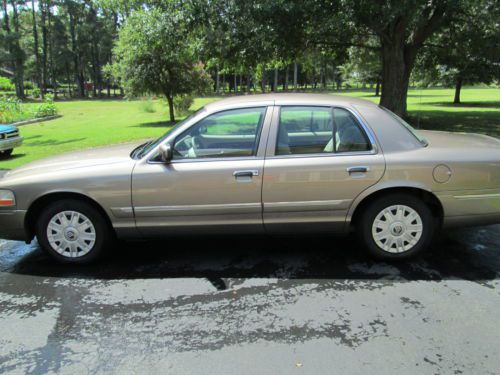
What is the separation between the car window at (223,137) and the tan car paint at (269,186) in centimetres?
8

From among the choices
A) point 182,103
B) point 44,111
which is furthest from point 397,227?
point 44,111

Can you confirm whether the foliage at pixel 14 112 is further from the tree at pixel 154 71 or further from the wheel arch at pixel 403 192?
the wheel arch at pixel 403 192

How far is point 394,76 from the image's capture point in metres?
15.8

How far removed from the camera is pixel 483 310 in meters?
3.52

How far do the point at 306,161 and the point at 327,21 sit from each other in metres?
9.65

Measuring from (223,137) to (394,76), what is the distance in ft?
42.3

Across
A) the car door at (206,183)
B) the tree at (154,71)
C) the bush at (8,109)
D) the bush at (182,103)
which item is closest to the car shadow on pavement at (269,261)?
the car door at (206,183)

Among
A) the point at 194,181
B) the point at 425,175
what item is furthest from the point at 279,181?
the point at 425,175

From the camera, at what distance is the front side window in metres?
4.32

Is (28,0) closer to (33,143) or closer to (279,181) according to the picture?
(33,143)

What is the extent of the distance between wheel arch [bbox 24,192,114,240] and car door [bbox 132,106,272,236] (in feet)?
1.29

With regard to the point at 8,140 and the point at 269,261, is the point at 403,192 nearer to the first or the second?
the point at 269,261

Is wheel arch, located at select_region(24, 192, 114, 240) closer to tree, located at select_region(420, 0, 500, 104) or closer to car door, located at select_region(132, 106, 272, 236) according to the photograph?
car door, located at select_region(132, 106, 272, 236)

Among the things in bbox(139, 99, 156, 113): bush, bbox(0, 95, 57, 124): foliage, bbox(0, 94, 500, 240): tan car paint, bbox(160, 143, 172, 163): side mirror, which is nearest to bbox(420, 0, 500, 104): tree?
bbox(0, 94, 500, 240): tan car paint
